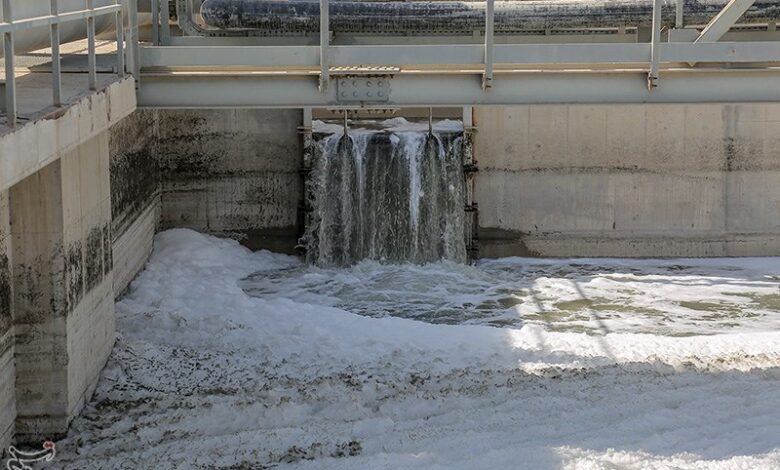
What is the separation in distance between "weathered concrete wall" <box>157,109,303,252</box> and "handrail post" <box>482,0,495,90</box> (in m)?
5.80

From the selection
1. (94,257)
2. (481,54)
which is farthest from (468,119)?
(94,257)

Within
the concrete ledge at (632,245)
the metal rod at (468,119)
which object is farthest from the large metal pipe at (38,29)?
the concrete ledge at (632,245)

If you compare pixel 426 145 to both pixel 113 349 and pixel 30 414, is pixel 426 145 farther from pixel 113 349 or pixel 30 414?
pixel 30 414

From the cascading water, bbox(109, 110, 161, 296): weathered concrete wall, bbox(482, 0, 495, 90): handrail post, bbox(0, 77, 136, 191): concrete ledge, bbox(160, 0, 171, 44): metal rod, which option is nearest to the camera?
bbox(0, 77, 136, 191): concrete ledge

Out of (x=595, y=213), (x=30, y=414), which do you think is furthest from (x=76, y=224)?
(x=595, y=213)

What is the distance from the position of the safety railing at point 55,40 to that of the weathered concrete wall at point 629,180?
6.30 meters

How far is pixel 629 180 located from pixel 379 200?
3.01 meters

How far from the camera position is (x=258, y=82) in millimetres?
9484

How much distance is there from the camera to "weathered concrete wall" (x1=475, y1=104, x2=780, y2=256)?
15.1m

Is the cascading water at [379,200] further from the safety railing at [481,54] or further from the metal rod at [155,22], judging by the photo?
the safety railing at [481,54]

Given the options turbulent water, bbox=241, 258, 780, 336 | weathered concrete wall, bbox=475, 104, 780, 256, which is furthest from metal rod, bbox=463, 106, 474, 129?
turbulent water, bbox=241, 258, 780, 336

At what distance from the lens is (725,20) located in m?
9.76

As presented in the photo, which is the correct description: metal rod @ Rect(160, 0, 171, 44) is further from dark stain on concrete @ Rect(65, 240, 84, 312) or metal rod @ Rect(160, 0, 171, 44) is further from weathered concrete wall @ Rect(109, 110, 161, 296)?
dark stain on concrete @ Rect(65, 240, 84, 312)

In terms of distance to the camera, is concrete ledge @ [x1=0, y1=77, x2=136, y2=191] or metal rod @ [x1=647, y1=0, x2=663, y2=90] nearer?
concrete ledge @ [x1=0, y1=77, x2=136, y2=191]
